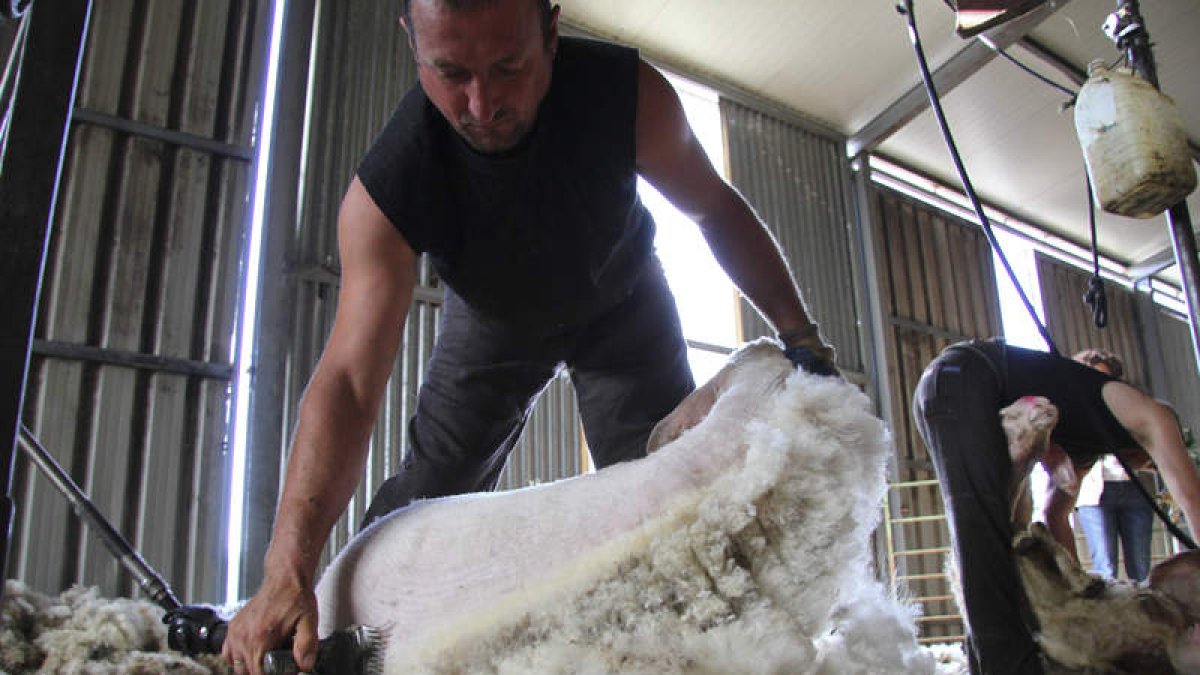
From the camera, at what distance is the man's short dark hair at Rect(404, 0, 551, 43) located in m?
1.17

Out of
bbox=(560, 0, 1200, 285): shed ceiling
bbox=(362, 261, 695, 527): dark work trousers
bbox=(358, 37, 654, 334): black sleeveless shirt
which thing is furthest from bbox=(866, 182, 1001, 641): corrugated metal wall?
bbox=(358, 37, 654, 334): black sleeveless shirt

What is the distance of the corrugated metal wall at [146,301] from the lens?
399 cm

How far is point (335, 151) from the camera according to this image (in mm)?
5090

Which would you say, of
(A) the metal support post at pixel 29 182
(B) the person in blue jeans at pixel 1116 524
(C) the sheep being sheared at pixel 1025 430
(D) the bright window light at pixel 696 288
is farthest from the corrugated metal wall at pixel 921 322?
(A) the metal support post at pixel 29 182

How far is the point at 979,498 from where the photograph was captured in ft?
7.47

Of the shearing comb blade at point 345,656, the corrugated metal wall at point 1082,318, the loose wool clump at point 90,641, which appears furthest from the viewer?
the corrugated metal wall at point 1082,318

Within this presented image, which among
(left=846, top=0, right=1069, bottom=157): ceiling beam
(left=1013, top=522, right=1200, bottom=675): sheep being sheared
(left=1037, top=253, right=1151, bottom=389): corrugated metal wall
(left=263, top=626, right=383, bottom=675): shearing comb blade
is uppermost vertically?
(left=846, top=0, right=1069, bottom=157): ceiling beam

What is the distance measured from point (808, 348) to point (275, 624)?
801 mm

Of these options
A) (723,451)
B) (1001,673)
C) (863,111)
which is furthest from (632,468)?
(863,111)

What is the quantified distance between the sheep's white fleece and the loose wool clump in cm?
77

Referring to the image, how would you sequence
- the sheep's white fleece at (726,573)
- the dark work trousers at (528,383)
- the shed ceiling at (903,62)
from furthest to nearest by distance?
the shed ceiling at (903,62) < the dark work trousers at (528,383) < the sheep's white fleece at (726,573)

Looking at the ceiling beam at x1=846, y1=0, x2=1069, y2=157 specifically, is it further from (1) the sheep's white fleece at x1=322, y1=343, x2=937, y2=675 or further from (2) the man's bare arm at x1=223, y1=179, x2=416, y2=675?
(1) the sheep's white fleece at x1=322, y1=343, x2=937, y2=675

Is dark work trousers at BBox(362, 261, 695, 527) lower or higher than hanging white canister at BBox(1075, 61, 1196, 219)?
lower

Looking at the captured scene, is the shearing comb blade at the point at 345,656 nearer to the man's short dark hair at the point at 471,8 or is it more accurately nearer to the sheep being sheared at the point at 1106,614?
the man's short dark hair at the point at 471,8
